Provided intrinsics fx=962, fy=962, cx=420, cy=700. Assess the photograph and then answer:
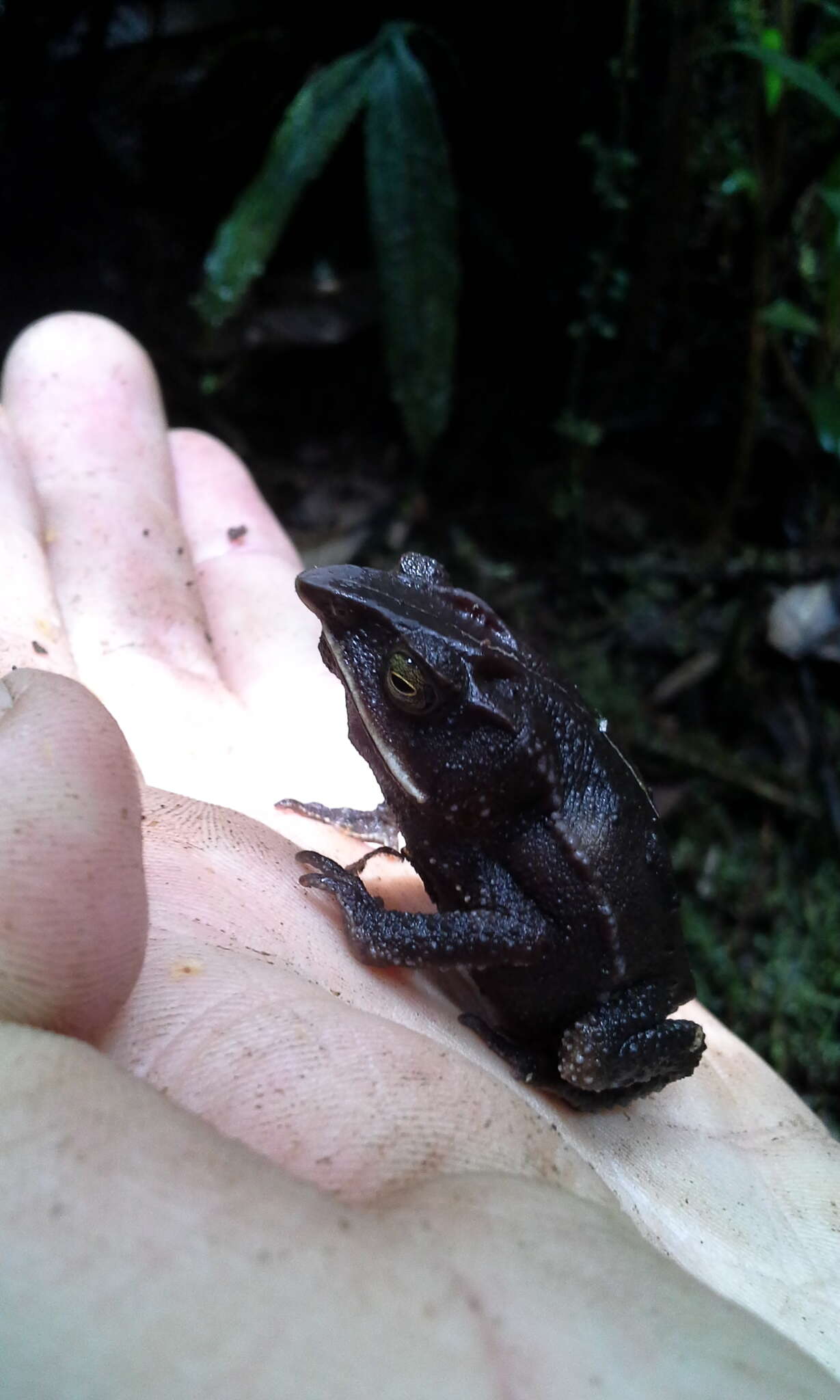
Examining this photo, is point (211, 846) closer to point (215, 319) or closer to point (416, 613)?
point (416, 613)

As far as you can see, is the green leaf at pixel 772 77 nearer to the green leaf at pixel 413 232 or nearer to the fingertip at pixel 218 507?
the green leaf at pixel 413 232

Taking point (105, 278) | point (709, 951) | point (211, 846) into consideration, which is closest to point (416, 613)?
point (211, 846)

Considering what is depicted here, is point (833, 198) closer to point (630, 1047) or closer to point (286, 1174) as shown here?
point (630, 1047)

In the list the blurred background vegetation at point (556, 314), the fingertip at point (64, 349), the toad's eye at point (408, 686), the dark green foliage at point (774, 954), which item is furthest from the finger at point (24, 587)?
the dark green foliage at point (774, 954)

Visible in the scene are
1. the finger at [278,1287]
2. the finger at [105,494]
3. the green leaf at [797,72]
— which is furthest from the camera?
the green leaf at [797,72]

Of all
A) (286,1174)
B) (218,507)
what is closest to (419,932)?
(286,1174)
